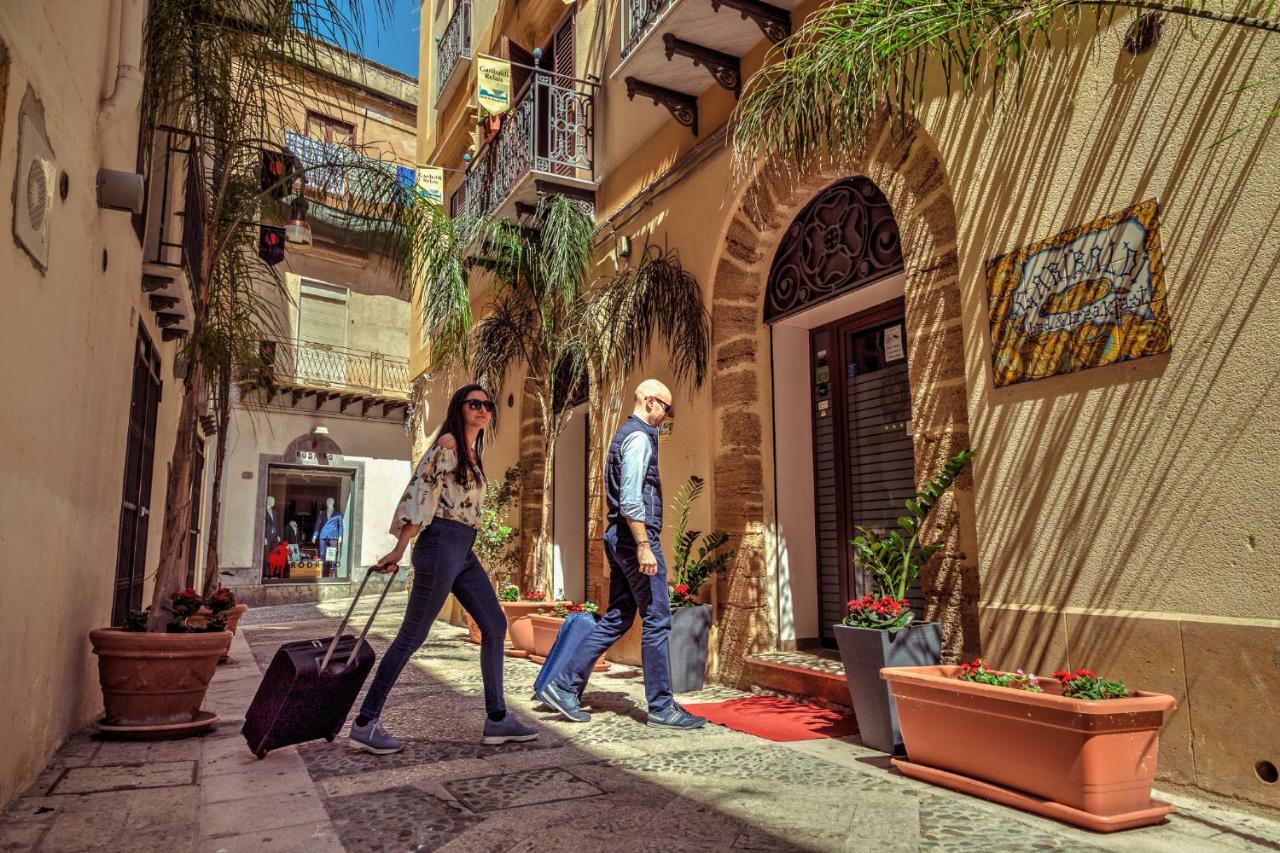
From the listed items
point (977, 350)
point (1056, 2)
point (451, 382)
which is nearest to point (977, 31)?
point (1056, 2)

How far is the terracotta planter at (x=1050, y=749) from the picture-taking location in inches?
120

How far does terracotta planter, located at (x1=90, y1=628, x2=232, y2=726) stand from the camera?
434cm

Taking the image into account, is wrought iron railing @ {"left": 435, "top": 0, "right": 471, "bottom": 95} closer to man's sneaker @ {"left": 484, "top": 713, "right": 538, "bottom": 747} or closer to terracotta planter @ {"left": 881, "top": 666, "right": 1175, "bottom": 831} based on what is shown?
man's sneaker @ {"left": 484, "top": 713, "right": 538, "bottom": 747}

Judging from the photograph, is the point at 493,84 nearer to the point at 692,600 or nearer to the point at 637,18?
the point at 637,18

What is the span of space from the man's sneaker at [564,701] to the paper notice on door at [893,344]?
10.1 ft

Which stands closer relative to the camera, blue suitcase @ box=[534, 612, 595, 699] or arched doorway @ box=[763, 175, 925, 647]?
blue suitcase @ box=[534, 612, 595, 699]

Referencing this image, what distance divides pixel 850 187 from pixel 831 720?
349cm

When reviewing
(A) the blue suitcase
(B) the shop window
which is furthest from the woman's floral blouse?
(B) the shop window

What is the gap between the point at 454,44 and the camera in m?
14.2

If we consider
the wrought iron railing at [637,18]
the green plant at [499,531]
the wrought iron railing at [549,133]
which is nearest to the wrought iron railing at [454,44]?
the wrought iron railing at [549,133]

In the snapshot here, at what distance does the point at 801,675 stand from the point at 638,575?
4.49 feet

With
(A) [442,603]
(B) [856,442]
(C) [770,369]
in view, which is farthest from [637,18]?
(A) [442,603]

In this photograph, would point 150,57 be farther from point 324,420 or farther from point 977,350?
point 324,420

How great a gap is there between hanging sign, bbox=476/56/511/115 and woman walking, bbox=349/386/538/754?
678 cm
